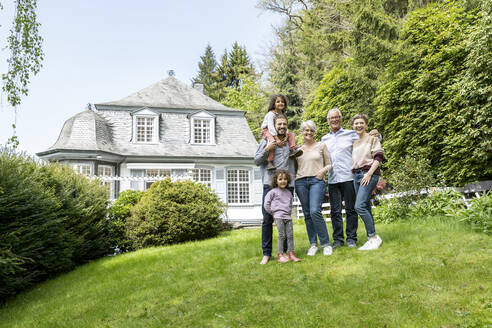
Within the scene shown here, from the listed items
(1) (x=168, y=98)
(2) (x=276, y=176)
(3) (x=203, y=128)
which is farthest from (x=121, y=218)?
(1) (x=168, y=98)

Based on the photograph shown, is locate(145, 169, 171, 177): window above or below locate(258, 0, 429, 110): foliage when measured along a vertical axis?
below

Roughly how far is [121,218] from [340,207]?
6.32m

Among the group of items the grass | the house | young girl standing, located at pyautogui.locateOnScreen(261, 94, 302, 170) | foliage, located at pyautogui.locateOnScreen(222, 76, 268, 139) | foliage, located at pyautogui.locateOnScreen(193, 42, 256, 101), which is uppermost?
foliage, located at pyautogui.locateOnScreen(193, 42, 256, 101)

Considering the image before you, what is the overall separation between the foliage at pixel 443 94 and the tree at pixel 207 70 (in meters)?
30.3

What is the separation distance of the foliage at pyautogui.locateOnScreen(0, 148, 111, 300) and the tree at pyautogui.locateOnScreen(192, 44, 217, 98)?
32377 mm

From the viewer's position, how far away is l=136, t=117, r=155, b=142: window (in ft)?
54.6

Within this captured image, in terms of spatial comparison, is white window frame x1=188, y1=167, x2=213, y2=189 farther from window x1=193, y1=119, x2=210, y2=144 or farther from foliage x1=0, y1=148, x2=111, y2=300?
foliage x1=0, y1=148, x2=111, y2=300

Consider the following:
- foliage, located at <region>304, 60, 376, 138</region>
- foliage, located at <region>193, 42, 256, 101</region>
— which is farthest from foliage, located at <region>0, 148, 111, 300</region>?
foliage, located at <region>193, 42, 256, 101</region>

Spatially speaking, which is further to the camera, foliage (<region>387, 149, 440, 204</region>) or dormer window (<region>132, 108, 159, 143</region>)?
dormer window (<region>132, 108, 159, 143</region>)

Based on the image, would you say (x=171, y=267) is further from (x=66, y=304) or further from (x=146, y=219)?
(x=146, y=219)

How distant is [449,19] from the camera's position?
9.66 meters

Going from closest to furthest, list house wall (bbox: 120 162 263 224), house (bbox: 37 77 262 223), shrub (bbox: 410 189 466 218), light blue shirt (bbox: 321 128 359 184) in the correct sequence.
Result: light blue shirt (bbox: 321 128 359 184) < shrub (bbox: 410 189 466 218) < house (bbox: 37 77 262 223) < house wall (bbox: 120 162 263 224)

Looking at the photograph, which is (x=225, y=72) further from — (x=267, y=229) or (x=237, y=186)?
(x=267, y=229)

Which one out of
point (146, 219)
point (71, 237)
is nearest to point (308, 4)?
point (146, 219)
